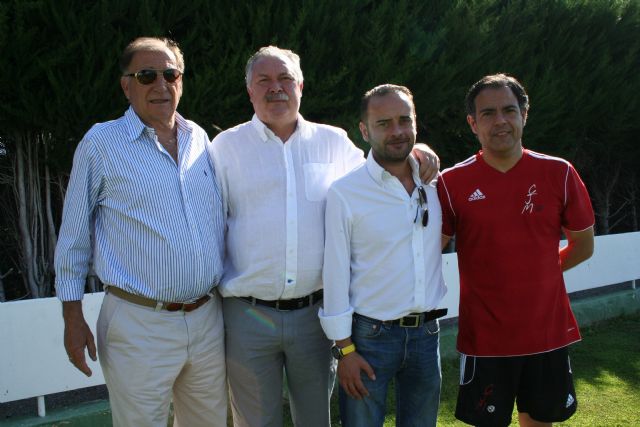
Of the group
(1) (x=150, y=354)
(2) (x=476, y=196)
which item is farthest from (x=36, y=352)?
(2) (x=476, y=196)

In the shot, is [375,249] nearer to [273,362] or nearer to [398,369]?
[398,369]

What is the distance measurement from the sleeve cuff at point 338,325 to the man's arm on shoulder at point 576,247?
1.28 metres

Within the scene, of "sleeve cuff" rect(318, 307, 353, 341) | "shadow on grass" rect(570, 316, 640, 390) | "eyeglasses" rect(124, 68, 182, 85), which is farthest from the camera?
"shadow on grass" rect(570, 316, 640, 390)

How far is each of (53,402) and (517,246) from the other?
11.3 ft

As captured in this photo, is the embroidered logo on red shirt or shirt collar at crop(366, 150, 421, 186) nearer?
shirt collar at crop(366, 150, 421, 186)

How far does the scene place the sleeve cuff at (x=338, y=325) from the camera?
9.51 feet

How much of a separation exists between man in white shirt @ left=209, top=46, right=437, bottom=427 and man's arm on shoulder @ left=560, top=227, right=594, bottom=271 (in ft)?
2.94

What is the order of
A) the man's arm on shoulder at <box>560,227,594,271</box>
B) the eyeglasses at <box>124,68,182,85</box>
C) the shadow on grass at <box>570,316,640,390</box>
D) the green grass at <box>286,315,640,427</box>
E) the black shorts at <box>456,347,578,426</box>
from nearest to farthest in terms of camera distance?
the eyeglasses at <box>124,68,182,85</box> < the black shorts at <box>456,347,578,426</box> < the man's arm on shoulder at <box>560,227,594,271</box> < the green grass at <box>286,315,640,427</box> < the shadow on grass at <box>570,316,640,390</box>

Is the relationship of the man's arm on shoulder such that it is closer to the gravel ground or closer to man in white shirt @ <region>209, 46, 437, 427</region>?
man in white shirt @ <region>209, 46, 437, 427</region>

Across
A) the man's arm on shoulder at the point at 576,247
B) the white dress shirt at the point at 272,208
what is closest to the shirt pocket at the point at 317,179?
the white dress shirt at the point at 272,208

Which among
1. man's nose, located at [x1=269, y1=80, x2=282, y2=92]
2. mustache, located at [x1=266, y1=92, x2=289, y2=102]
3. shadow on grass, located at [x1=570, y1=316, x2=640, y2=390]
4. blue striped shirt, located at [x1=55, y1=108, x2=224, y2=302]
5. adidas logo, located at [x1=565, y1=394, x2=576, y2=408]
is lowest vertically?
shadow on grass, located at [x1=570, y1=316, x2=640, y2=390]

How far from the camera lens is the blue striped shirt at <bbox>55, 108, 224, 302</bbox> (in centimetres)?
292

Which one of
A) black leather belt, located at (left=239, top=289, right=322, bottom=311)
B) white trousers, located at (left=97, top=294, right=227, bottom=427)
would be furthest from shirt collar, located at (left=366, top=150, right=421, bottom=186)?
white trousers, located at (left=97, top=294, right=227, bottom=427)

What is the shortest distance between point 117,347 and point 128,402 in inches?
9.8
